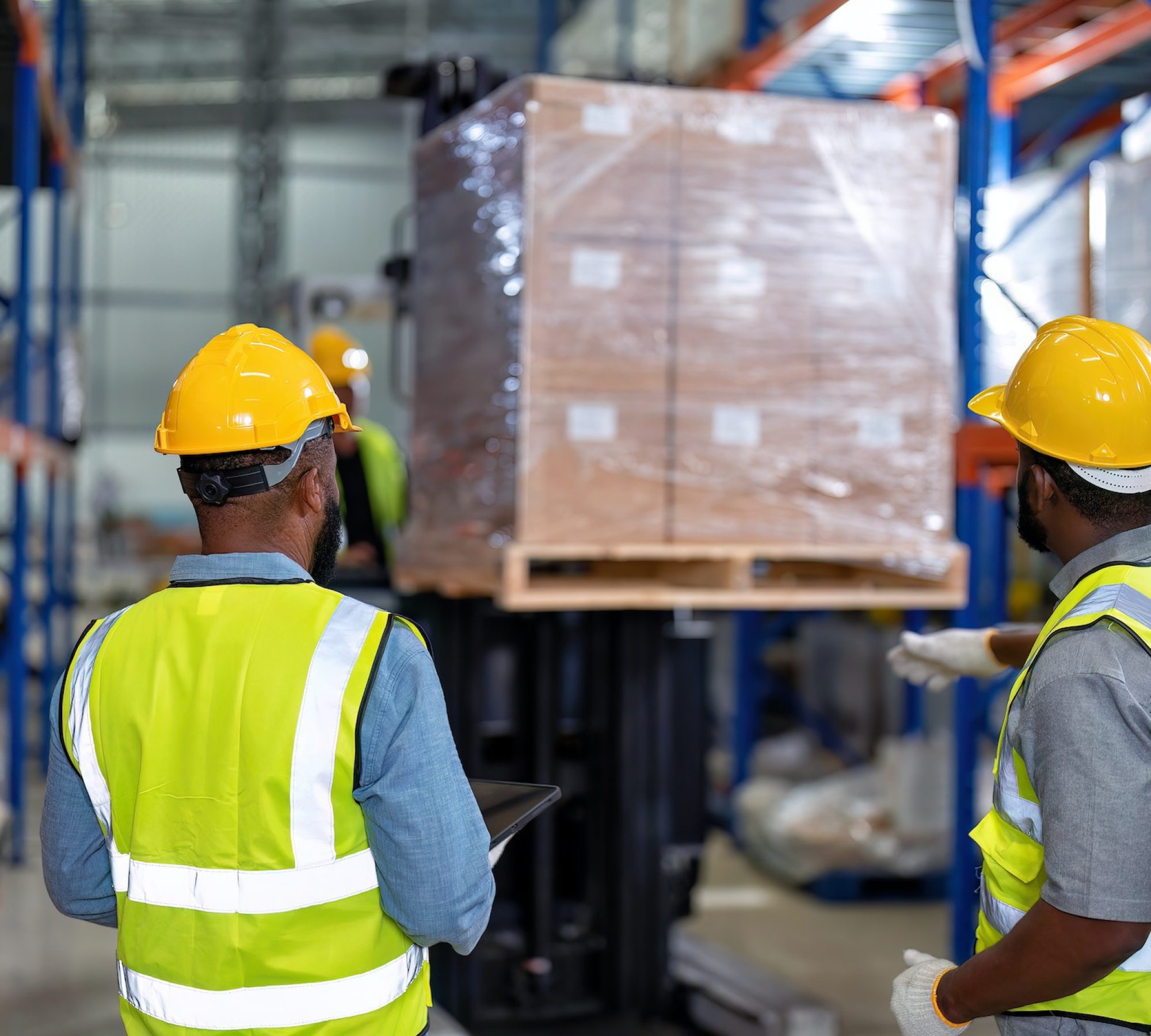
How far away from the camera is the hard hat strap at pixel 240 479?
175 cm

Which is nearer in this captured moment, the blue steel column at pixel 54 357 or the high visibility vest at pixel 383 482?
the high visibility vest at pixel 383 482

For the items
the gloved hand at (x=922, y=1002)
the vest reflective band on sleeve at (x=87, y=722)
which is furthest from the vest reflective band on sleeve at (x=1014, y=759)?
the vest reflective band on sleeve at (x=87, y=722)

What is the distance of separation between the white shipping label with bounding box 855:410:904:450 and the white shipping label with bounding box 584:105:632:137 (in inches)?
39.8

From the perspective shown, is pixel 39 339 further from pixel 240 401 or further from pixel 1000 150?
pixel 240 401

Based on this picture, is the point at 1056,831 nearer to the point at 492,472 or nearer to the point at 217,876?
the point at 217,876

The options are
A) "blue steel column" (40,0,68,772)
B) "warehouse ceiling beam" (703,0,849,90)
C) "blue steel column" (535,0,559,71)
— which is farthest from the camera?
"blue steel column" (535,0,559,71)

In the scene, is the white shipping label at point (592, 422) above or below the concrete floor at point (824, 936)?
above

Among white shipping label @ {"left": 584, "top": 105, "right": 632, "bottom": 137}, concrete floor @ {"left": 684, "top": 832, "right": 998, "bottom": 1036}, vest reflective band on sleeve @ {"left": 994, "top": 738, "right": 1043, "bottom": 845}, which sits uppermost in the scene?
white shipping label @ {"left": 584, "top": 105, "right": 632, "bottom": 137}

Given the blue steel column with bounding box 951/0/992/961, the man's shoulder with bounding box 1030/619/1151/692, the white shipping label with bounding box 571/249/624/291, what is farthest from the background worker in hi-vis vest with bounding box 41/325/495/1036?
the blue steel column with bounding box 951/0/992/961

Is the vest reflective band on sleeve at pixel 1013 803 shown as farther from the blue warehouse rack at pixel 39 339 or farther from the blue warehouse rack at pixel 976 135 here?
the blue warehouse rack at pixel 39 339

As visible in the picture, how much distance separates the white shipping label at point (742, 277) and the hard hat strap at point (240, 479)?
201 centimetres

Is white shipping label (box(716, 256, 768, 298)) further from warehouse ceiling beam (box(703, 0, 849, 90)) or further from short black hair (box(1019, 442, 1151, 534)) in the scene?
warehouse ceiling beam (box(703, 0, 849, 90))

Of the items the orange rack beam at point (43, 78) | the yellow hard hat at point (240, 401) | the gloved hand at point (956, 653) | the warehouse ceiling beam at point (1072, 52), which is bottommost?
the gloved hand at point (956, 653)

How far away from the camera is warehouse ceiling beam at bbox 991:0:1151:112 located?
4941 mm
